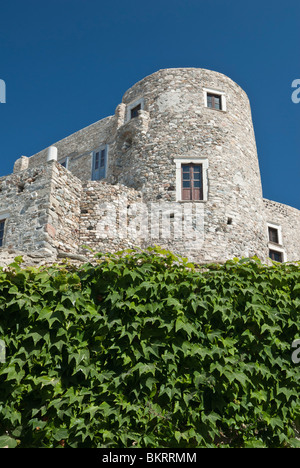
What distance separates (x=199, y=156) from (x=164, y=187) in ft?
5.07

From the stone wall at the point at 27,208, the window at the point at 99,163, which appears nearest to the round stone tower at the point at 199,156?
the window at the point at 99,163

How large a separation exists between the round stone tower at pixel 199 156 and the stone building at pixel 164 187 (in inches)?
1.3

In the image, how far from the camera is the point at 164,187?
14.2 metres

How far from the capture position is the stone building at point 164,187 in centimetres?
1195

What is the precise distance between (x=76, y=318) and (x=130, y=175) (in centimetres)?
1022

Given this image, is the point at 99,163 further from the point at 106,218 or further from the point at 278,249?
the point at 278,249

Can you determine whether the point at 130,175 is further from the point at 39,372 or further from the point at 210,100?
the point at 39,372

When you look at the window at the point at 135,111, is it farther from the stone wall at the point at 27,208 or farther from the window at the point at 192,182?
the stone wall at the point at 27,208

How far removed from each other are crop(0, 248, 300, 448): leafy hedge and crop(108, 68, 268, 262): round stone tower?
744cm

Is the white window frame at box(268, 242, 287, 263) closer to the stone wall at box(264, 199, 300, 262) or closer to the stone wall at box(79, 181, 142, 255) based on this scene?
the stone wall at box(264, 199, 300, 262)

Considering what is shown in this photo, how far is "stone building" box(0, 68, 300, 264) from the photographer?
1195 cm

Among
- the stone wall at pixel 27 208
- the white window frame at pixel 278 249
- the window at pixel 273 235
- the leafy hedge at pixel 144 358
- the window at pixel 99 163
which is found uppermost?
the window at pixel 99 163

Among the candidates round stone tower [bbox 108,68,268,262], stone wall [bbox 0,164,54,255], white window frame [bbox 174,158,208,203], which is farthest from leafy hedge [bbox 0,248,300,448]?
white window frame [bbox 174,158,208,203]
